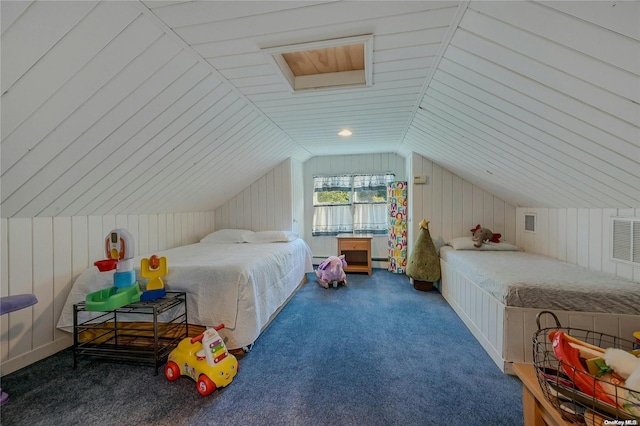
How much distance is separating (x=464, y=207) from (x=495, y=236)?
517 mm

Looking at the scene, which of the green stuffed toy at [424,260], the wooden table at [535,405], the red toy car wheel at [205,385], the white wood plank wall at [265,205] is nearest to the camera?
the wooden table at [535,405]

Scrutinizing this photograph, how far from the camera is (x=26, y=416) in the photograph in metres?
1.41

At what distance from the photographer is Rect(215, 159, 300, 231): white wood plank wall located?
412 cm

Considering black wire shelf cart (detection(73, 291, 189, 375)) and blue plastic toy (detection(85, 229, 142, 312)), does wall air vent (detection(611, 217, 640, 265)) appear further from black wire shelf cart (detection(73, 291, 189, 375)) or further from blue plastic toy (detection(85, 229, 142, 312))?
blue plastic toy (detection(85, 229, 142, 312))

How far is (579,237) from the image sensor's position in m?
2.33

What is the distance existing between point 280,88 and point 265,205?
2.41 metres

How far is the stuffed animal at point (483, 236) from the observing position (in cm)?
316

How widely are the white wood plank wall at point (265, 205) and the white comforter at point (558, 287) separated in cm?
268

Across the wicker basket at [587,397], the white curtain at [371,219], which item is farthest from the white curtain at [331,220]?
the wicker basket at [587,397]

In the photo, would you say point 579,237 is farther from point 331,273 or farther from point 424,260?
point 331,273

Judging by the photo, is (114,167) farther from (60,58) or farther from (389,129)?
(389,129)

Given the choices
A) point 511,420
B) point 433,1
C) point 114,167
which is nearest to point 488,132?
point 433,1

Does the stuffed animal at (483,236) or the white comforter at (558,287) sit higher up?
the stuffed animal at (483,236)

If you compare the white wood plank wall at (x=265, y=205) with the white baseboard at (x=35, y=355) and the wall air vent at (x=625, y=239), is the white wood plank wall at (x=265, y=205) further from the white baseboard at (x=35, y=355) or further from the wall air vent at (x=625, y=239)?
the wall air vent at (x=625, y=239)
